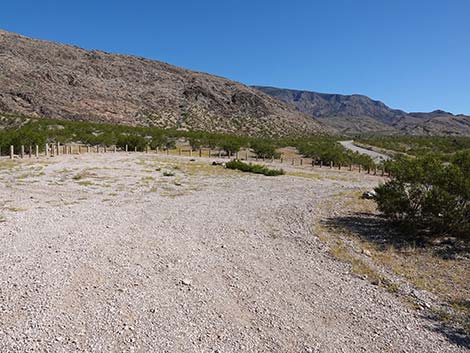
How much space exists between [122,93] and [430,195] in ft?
259

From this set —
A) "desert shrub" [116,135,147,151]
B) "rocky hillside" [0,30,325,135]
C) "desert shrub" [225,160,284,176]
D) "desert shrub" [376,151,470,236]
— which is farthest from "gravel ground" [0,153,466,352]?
"rocky hillside" [0,30,325,135]

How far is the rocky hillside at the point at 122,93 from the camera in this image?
66250mm

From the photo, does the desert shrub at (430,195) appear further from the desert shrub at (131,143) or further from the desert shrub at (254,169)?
the desert shrub at (131,143)

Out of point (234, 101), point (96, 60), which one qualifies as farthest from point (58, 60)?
point (234, 101)

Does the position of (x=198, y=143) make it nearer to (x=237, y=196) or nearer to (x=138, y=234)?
(x=237, y=196)

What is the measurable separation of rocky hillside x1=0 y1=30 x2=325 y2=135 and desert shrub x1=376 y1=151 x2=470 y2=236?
63.2 meters

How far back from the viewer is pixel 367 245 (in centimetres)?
911

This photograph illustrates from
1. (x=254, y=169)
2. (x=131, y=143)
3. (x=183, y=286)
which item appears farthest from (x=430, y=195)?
(x=131, y=143)

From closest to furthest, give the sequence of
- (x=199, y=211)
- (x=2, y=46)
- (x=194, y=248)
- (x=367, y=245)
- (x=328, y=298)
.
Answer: (x=328, y=298) < (x=194, y=248) < (x=367, y=245) < (x=199, y=211) < (x=2, y=46)

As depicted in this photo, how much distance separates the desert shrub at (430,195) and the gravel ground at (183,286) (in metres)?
2.42

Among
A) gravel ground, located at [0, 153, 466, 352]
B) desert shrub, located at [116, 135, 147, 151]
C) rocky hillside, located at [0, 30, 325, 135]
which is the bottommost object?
gravel ground, located at [0, 153, 466, 352]

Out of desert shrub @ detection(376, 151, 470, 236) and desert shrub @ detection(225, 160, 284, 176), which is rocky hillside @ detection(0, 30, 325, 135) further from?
desert shrub @ detection(376, 151, 470, 236)

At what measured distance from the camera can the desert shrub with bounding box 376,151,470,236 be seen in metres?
9.41

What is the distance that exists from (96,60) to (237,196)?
8606cm
